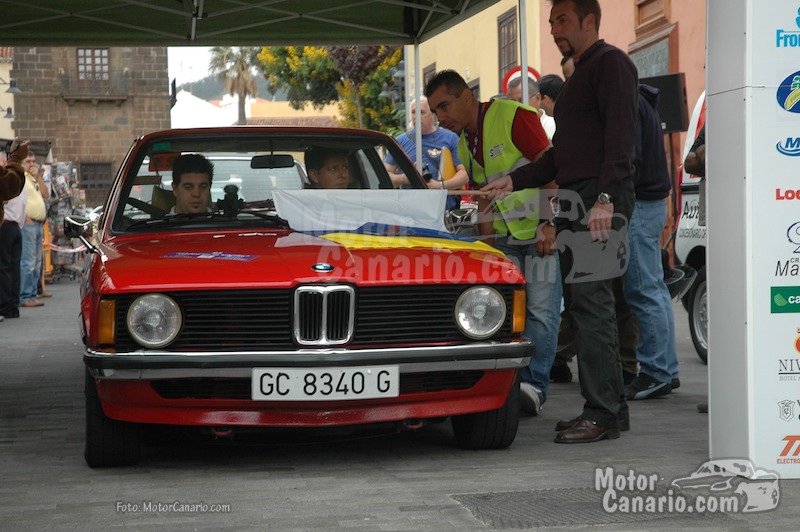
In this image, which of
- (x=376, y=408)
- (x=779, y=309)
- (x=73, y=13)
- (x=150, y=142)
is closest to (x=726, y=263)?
(x=779, y=309)

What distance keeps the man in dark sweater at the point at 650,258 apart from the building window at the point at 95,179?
50527mm

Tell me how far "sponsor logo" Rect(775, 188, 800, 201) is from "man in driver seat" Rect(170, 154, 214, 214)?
9.22ft

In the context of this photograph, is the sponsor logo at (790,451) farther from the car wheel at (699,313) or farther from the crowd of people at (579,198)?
Result: the car wheel at (699,313)

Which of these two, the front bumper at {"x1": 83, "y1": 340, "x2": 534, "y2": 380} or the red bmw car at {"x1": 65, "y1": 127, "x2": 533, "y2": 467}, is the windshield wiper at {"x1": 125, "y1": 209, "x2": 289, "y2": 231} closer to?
the red bmw car at {"x1": 65, "y1": 127, "x2": 533, "y2": 467}

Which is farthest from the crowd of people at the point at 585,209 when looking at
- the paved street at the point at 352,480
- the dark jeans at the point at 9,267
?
the dark jeans at the point at 9,267

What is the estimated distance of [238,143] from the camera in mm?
6613

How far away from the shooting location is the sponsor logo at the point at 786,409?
4.85m

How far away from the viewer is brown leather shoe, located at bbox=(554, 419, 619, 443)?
5848 mm

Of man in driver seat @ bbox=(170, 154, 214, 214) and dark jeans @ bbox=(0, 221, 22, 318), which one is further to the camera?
dark jeans @ bbox=(0, 221, 22, 318)

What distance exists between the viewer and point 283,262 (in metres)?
5.20

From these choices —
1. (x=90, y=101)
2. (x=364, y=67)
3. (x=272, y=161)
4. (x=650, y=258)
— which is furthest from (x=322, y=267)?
(x=90, y=101)

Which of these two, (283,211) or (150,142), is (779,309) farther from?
(150,142)

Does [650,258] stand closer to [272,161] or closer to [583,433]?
[583,433]

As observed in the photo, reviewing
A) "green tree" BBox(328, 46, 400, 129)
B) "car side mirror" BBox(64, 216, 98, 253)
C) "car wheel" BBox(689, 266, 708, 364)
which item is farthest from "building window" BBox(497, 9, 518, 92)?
"car side mirror" BBox(64, 216, 98, 253)
